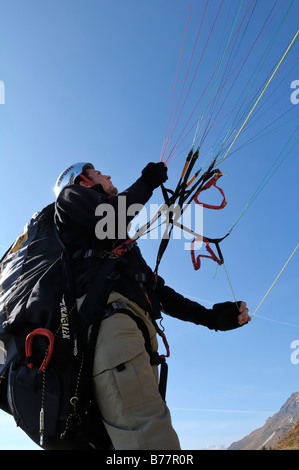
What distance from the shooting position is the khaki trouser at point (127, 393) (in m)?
2.30

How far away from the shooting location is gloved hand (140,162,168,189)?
3629 mm

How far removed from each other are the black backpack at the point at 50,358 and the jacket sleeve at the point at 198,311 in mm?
1365

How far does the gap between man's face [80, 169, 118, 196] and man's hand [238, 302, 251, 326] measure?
203 cm

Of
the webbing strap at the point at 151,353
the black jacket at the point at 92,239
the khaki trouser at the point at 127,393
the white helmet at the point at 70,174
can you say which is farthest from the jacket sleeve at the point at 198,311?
the white helmet at the point at 70,174

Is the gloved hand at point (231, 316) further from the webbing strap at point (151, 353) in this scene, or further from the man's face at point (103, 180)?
the man's face at point (103, 180)

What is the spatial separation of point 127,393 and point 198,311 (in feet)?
6.03

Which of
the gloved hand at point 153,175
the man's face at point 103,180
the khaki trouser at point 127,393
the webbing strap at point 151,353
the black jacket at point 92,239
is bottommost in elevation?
the khaki trouser at point 127,393

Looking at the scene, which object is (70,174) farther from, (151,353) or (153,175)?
(151,353)

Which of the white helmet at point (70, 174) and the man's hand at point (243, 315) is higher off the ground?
the white helmet at point (70, 174)

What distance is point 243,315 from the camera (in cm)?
380

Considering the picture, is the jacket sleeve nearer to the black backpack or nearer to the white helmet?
the black backpack

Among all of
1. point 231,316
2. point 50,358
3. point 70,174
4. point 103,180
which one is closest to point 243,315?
point 231,316
